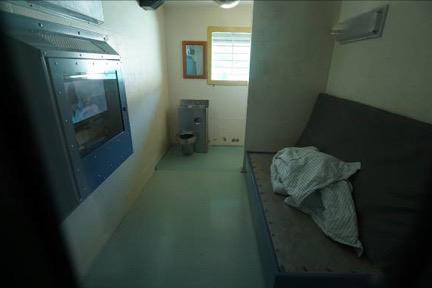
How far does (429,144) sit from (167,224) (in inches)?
66.3

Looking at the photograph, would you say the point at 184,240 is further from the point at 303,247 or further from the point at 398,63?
the point at 398,63

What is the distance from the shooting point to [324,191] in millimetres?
1258

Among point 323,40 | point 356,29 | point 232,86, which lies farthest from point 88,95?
point 232,86

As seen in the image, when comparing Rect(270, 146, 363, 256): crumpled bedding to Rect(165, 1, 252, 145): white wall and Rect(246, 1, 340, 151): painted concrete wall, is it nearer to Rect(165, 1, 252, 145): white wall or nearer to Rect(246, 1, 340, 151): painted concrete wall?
Rect(246, 1, 340, 151): painted concrete wall

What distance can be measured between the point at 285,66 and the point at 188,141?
1536mm

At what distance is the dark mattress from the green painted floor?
0.32m

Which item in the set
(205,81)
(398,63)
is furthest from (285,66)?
(205,81)

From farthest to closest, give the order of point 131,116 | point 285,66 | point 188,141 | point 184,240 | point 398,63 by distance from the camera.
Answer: point 188,141 < point 285,66 < point 131,116 < point 184,240 < point 398,63

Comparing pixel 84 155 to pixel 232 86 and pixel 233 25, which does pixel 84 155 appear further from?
pixel 233 25

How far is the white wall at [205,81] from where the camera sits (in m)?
2.80

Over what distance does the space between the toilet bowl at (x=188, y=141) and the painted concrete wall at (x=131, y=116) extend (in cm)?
27

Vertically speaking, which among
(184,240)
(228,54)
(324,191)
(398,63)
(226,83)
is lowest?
(184,240)

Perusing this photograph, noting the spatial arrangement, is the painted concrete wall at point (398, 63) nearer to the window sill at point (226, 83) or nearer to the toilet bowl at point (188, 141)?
the window sill at point (226, 83)

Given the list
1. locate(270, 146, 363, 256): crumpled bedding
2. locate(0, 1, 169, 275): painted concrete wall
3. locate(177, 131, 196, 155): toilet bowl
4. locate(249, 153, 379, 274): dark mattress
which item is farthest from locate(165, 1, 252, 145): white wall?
locate(249, 153, 379, 274): dark mattress
